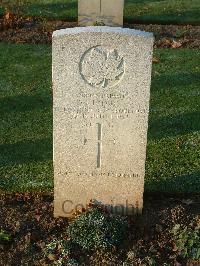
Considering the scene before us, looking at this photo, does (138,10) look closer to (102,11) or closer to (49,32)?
(102,11)

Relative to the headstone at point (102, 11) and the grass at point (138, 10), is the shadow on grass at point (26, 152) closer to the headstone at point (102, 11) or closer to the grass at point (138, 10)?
the headstone at point (102, 11)

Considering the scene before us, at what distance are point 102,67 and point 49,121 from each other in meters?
3.16

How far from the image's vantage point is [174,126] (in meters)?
8.08

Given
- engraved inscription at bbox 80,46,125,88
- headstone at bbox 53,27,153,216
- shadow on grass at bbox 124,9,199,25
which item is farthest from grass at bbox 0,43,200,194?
engraved inscription at bbox 80,46,125,88

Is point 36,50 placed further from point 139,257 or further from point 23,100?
point 139,257

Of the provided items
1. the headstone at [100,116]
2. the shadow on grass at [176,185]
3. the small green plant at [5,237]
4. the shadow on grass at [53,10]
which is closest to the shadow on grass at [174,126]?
the shadow on grass at [176,185]

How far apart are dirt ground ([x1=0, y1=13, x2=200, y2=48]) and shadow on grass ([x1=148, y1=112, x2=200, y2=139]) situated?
3403 millimetres

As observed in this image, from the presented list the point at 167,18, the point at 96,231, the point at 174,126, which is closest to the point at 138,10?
the point at 167,18

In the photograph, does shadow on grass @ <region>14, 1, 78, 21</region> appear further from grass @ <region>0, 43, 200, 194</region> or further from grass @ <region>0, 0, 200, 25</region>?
grass @ <region>0, 43, 200, 194</region>

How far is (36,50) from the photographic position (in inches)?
434

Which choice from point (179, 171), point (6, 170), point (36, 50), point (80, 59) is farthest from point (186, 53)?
point (80, 59)

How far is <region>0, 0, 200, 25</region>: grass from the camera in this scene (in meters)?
12.7

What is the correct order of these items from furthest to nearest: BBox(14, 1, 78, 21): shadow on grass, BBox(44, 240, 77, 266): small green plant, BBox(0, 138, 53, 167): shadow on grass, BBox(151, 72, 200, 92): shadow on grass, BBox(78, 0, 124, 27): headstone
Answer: BBox(14, 1, 78, 21): shadow on grass → BBox(78, 0, 124, 27): headstone → BBox(151, 72, 200, 92): shadow on grass → BBox(0, 138, 53, 167): shadow on grass → BBox(44, 240, 77, 266): small green plant

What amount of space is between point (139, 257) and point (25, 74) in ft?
17.6
